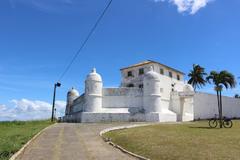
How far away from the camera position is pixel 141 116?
34.9 metres

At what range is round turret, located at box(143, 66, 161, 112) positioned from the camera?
3544 cm

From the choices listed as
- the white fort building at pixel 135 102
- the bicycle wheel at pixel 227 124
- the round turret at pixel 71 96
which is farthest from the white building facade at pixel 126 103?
the round turret at pixel 71 96

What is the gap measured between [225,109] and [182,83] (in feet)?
30.5

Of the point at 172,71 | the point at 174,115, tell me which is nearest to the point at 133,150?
the point at 174,115

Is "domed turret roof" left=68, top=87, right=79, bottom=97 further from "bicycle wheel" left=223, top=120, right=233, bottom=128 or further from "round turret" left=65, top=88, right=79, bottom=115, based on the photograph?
"bicycle wheel" left=223, top=120, right=233, bottom=128

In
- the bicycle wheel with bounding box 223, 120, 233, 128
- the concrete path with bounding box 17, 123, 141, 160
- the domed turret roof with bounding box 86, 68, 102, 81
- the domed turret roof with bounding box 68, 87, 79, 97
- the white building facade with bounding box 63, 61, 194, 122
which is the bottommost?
the concrete path with bounding box 17, 123, 141, 160

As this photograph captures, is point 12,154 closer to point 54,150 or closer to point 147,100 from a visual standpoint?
point 54,150

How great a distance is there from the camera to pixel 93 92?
35.5 metres

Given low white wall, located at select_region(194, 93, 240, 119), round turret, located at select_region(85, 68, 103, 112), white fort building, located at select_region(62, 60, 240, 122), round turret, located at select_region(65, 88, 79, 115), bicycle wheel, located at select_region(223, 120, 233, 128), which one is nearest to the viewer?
bicycle wheel, located at select_region(223, 120, 233, 128)

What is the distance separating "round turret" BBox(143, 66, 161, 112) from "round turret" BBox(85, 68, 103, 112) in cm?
590

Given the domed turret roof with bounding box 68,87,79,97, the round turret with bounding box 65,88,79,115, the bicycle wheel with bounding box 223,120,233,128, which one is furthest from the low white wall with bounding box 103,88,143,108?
the domed turret roof with bounding box 68,87,79,97

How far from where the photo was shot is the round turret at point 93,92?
34.9 m

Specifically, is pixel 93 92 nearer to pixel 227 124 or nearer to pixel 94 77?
pixel 94 77

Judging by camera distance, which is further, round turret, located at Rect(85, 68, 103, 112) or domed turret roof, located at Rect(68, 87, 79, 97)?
A: domed turret roof, located at Rect(68, 87, 79, 97)
